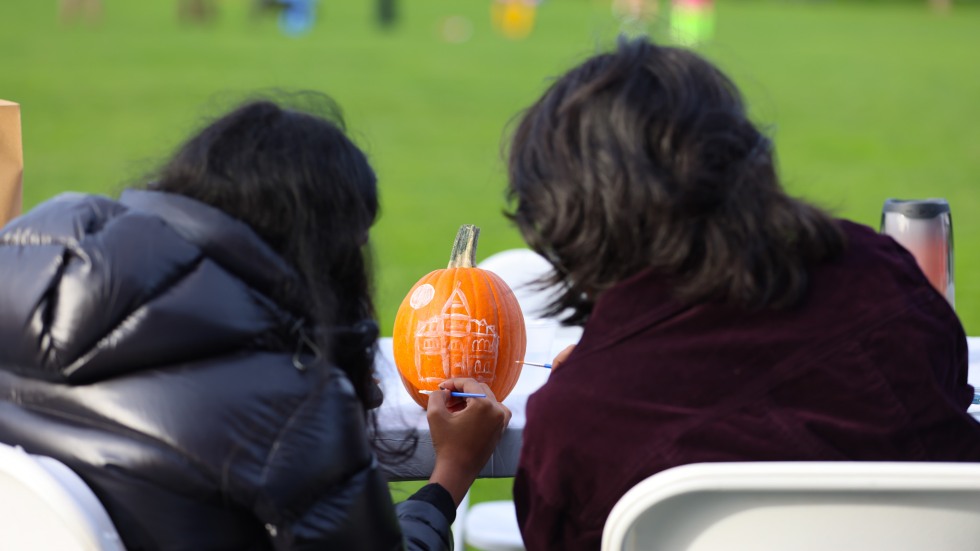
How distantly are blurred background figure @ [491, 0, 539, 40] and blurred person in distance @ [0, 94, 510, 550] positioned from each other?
22.6m

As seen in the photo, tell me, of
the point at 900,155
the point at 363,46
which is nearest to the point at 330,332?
the point at 900,155

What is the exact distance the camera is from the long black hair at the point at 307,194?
4.79 ft

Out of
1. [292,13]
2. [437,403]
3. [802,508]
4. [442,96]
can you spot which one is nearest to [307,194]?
[437,403]

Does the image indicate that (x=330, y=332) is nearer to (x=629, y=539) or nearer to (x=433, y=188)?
(x=629, y=539)

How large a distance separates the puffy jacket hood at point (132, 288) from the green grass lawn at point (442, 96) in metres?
0.29

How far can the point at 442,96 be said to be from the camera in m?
15.2

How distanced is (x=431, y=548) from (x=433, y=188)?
8488 mm

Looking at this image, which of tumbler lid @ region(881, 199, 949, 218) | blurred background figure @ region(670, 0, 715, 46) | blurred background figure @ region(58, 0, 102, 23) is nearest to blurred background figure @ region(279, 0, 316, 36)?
blurred background figure @ region(58, 0, 102, 23)

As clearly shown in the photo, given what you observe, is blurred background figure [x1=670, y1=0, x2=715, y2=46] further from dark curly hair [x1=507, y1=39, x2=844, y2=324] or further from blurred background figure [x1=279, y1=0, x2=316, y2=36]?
dark curly hair [x1=507, y1=39, x2=844, y2=324]

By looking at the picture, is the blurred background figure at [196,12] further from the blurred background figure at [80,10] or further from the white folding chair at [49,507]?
the white folding chair at [49,507]

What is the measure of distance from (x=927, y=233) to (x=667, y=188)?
0.99 metres

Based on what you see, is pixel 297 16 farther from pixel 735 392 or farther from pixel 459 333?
pixel 735 392

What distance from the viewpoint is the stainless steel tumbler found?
2256 millimetres

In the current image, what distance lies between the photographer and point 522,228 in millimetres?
1614
